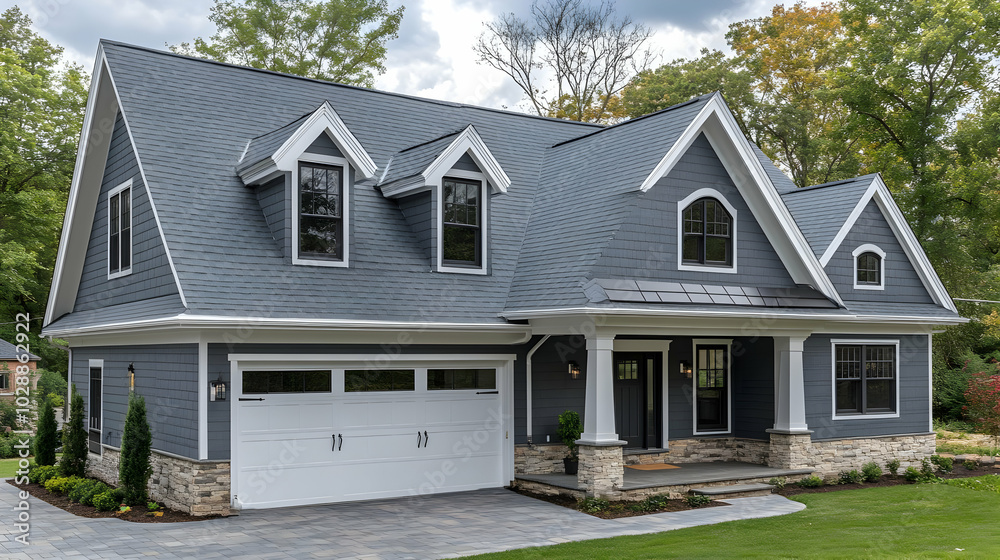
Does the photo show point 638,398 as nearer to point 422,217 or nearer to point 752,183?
point 752,183

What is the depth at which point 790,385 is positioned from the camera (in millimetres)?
15742

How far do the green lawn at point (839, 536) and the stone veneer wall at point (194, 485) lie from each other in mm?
4351

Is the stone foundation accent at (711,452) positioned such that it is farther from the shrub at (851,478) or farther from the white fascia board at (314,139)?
the white fascia board at (314,139)

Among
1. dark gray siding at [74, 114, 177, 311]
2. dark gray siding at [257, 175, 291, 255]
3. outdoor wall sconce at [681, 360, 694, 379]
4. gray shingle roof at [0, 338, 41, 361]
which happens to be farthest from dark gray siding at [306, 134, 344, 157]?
gray shingle roof at [0, 338, 41, 361]

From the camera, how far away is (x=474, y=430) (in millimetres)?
14586

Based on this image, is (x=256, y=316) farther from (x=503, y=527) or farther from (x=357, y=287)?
(x=503, y=527)

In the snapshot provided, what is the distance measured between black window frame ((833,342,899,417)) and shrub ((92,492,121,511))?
42.7ft

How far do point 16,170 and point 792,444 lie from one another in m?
27.9

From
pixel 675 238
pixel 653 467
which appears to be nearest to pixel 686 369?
pixel 653 467

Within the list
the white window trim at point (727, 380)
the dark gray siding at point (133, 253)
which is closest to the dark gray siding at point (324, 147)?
the dark gray siding at point (133, 253)

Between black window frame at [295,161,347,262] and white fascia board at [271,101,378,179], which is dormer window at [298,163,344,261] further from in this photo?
white fascia board at [271,101,378,179]

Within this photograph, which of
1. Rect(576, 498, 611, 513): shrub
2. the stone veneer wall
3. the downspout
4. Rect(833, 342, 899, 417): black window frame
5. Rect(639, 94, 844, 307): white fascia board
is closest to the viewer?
the stone veneer wall

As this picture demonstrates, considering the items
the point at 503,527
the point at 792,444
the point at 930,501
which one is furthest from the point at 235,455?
the point at 930,501

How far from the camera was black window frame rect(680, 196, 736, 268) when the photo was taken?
15.0 meters
